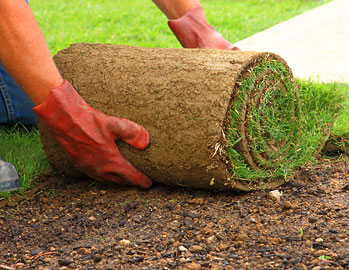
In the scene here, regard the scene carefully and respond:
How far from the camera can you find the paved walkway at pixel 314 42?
4453 millimetres

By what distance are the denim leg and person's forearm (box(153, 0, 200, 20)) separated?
1158mm

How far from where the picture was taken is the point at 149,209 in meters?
2.20

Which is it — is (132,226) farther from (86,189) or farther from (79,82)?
(79,82)

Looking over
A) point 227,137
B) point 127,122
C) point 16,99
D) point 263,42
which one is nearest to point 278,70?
point 227,137

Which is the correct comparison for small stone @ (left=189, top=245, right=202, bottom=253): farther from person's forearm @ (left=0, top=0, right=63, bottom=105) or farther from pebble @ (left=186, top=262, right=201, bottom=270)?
person's forearm @ (left=0, top=0, right=63, bottom=105)

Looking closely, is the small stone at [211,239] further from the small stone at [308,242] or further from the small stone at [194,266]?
the small stone at [308,242]

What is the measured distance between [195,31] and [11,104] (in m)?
1.43

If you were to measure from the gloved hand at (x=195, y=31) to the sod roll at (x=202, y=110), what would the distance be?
0.42 meters

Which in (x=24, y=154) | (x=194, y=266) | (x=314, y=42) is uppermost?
(x=24, y=154)

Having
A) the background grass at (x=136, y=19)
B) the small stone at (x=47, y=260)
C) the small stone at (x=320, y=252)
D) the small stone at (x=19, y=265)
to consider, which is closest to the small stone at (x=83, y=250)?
the small stone at (x=47, y=260)

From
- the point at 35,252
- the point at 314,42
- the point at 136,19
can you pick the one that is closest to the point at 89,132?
the point at 35,252

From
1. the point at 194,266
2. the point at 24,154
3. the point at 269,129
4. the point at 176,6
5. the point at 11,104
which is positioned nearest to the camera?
the point at 194,266

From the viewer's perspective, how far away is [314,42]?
5.37m

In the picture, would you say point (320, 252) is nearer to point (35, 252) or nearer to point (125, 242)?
point (125, 242)
